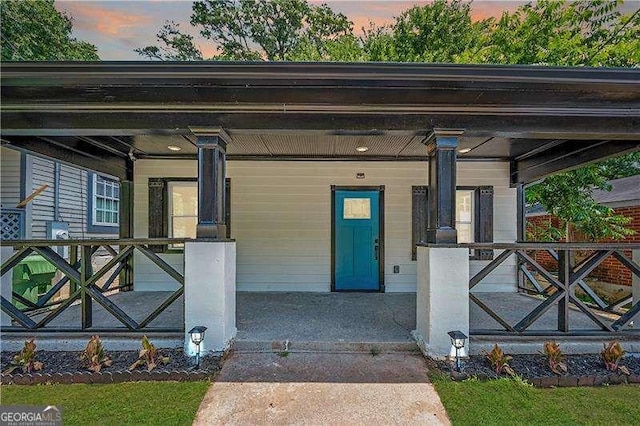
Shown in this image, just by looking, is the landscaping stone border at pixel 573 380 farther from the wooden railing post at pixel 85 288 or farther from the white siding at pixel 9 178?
the white siding at pixel 9 178

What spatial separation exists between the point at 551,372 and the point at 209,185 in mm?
3687

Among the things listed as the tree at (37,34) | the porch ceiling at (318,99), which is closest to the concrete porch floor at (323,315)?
the porch ceiling at (318,99)

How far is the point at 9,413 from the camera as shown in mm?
2479

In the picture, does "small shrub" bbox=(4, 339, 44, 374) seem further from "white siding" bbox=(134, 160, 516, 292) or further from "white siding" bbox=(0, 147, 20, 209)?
"white siding" bbox=(0, 147, 20, 209)

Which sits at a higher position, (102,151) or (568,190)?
(102,151)

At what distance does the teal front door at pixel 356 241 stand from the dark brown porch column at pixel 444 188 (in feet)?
8.16

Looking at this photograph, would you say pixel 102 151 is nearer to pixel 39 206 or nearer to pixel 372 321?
pixel 39 206

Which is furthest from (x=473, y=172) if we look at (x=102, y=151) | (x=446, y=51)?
(x=102, y=151)

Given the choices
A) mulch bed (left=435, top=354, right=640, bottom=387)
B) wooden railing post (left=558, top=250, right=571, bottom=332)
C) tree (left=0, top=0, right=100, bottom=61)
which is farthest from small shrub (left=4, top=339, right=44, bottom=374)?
tree (left=0, top=0, right=100, bottom=61)

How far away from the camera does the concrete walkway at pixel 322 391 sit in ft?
8.06

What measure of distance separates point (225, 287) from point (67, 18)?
1133 centimetres

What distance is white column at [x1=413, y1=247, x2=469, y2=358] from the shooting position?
3264 millimetres

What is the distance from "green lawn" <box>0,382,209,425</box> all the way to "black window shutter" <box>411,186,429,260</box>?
4172 millimetres

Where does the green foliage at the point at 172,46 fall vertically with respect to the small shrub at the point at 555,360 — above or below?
above
